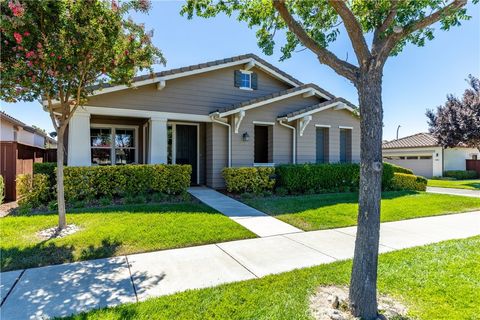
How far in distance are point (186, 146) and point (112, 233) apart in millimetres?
7076

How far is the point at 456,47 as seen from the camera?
838 centimetres

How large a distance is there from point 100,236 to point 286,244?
370cm

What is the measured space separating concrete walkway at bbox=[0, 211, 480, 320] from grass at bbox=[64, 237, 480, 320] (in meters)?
0.27

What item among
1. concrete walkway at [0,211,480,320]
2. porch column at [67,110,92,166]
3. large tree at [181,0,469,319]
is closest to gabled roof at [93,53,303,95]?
porch column at [67,110,92,166]

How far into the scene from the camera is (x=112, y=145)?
40.0ft

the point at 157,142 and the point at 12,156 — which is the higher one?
the point at 157,142

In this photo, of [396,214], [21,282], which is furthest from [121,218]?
[396,214]

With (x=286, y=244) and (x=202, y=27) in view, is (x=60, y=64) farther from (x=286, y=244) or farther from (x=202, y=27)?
(x=286, y=244)

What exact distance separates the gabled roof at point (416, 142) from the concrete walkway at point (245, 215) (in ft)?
69.8

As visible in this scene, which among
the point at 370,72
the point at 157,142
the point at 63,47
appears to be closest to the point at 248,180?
the point at 157,142

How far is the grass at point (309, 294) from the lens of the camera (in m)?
3.02

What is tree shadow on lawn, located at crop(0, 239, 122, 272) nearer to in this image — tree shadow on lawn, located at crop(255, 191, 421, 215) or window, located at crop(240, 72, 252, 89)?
tree shadow on lawn, located at crop(255, 191, 421, 215)

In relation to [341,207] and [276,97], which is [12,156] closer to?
[276,97]

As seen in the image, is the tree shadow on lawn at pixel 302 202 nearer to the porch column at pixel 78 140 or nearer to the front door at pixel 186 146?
the front door at pixel 186 146
